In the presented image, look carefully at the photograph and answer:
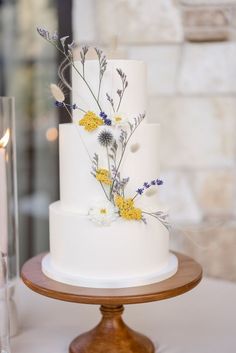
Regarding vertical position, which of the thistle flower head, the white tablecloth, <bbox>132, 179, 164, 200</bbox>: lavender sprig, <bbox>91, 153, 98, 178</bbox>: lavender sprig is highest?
the thistle flower head

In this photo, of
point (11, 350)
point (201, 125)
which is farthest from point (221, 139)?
point (11, 350)

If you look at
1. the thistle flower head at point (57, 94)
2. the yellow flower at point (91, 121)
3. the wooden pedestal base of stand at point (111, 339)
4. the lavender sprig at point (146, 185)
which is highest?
the thistle flower head at point (57, 94)

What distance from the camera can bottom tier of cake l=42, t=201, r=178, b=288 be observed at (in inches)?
34.8

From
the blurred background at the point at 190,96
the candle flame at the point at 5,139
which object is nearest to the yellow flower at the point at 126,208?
the candle flame at the point at 5,139

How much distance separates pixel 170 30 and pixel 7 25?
890 mm

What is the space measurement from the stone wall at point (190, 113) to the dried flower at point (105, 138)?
2.35 feet

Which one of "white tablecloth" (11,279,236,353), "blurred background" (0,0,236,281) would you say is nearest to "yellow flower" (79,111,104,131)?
"white tablecloth" (11,279,236,353)

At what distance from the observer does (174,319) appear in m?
1.10

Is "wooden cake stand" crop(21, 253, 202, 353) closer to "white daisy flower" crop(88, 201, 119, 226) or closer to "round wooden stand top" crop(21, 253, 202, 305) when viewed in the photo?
"round wooden stand top" crop(21, 253, 202, 305)

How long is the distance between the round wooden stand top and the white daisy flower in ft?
0.37

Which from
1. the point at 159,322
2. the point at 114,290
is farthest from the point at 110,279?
the point at 159,322

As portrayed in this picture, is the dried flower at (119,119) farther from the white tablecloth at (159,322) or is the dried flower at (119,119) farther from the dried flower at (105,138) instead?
the white tablecloth at (159,322)

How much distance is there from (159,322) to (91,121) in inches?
18.4

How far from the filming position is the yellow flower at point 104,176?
88 centimetres
